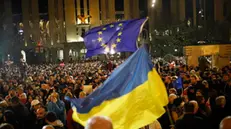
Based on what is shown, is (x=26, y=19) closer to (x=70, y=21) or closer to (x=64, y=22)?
(x=64, y=22)

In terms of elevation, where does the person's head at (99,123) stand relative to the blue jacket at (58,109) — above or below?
above

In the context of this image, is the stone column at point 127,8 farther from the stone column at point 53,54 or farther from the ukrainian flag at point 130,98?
the ukrainian flag at point 130,98

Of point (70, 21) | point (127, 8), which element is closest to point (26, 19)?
point (70, 21)

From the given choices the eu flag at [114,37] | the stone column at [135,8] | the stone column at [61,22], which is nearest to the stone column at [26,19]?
the stone column at [61,22]

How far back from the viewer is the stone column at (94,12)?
233 feet

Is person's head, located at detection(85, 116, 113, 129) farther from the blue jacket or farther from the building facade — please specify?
the building facade

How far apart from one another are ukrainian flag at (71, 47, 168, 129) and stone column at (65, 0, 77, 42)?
66252 millimetres

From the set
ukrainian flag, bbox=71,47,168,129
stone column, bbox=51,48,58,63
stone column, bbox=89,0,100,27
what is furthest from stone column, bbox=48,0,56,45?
ukrainian flag, bbox=71,47,168,129

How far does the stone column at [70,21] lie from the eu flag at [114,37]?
202ft

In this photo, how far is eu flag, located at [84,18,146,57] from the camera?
27.2 feet

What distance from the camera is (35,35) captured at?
70125 mm

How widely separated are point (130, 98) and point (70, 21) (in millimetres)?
67335

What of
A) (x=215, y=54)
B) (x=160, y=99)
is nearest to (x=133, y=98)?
(x=160, y=99)

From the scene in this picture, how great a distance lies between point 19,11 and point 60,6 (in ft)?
31.8
